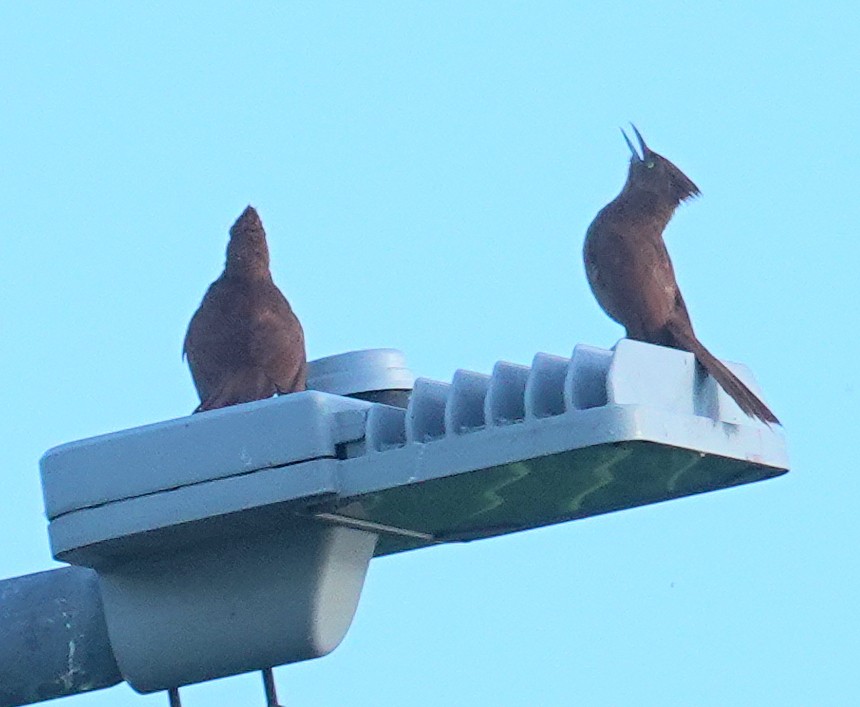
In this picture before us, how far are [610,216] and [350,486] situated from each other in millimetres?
3556

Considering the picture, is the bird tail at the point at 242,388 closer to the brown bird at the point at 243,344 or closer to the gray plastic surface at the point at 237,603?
the brown bird at the point at 243,344

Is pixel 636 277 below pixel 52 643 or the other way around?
the other way around

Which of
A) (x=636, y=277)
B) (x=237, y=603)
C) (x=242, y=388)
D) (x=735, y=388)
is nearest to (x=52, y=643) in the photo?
(x=237, y=603)

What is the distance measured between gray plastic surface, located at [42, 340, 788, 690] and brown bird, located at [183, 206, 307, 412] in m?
2.43

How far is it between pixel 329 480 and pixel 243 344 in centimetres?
304

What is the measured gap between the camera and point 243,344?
18.8ft

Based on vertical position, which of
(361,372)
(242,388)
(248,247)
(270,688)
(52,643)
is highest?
(248,247)

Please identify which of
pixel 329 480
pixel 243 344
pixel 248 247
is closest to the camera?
pixel 329 480

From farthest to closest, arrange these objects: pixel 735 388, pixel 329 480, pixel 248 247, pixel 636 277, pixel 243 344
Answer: pixel 248 247 < pixel 243 344 < pixel 636 277 < pixel 735 388 < pixel 329 480

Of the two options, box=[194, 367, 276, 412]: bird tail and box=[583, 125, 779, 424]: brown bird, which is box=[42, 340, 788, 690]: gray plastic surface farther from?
box=[194, 367, 276, 412]: bird tail

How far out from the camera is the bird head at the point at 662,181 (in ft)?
21.7

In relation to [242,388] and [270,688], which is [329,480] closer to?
[270,688]

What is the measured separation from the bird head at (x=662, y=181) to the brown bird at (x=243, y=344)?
141cm

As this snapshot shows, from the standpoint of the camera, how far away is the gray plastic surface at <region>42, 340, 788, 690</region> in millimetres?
2602
